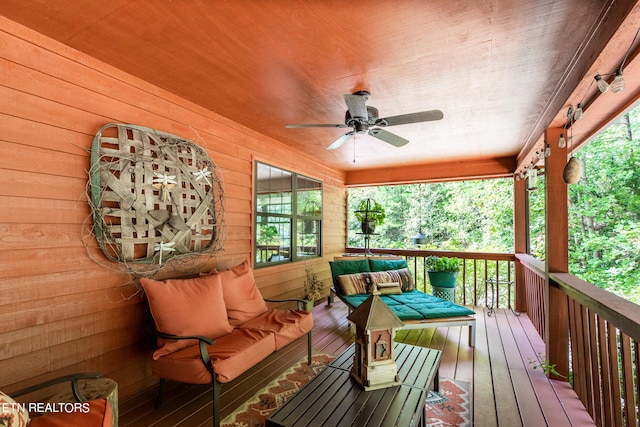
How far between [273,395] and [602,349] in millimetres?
2307

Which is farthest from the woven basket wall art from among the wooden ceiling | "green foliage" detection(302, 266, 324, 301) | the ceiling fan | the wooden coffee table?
"green foliage" detection(302, 266, 324, 301)

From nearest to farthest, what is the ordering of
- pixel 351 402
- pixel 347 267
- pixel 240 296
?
1. pixel 351 402
2. pixel 240 296
3. pixel 347 267

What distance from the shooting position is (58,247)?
6.35 ft

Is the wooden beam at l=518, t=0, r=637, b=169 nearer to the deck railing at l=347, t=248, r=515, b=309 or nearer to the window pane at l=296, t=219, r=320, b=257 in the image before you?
the deck railing at l=347, t=248, r=515, b=309

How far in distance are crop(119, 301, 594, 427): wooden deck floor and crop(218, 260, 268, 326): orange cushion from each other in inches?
20.8

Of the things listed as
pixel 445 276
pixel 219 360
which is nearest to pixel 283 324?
pixel 219 360

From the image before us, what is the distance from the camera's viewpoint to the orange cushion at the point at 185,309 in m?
2.15

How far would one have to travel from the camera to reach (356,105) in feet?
7.46

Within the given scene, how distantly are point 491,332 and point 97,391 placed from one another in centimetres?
404

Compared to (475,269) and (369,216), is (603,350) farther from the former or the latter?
(369,216)

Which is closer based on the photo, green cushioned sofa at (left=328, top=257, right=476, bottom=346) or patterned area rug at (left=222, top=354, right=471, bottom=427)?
patterned area rug at (left=222, top=354, right=471, bottom=427)

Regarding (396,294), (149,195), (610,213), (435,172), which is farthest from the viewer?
(610,213)

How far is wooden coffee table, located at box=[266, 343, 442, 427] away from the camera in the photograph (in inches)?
55.2

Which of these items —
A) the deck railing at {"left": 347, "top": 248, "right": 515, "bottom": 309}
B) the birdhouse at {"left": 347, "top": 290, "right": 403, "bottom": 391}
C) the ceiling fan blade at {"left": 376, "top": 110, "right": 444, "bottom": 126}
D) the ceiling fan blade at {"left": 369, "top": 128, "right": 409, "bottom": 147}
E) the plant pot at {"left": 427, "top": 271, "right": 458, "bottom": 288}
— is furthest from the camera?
the deck railing at {"left": 347, "top": 248, "right": 515, "bottom": 309}
